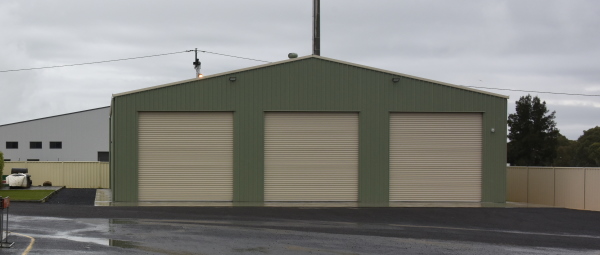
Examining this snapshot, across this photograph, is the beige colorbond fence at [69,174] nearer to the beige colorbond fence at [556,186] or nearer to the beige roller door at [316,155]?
the beige roller door at [316,155]

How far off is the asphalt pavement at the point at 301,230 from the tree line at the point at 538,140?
64.5 meters

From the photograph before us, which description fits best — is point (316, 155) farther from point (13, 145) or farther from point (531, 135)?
point (531, 135)

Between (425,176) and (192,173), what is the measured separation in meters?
8.75

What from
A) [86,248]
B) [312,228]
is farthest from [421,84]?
[86,248]

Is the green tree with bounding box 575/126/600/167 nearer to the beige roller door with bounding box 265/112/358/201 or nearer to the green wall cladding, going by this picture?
the green wall cladding

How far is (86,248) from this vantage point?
13773mm

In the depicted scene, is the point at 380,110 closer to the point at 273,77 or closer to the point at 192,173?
the point at 273,77

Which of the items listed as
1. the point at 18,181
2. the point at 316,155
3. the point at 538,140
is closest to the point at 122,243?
the point at 316,155

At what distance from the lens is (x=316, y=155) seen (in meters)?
28.6

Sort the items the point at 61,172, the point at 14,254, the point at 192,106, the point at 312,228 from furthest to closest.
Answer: the point at 61,172 → the point at 192,106 → the point at 312,228 → the point at 14,254

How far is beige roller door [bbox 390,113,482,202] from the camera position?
94.2 feet

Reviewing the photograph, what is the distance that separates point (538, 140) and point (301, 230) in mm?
75592

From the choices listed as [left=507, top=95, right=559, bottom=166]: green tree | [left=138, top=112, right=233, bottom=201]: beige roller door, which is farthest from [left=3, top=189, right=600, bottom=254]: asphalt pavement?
[left=507, top=95, right=559, bottom=166]: green tree

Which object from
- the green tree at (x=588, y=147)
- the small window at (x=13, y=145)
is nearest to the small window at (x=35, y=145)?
the small window at (x=13, y=145)
